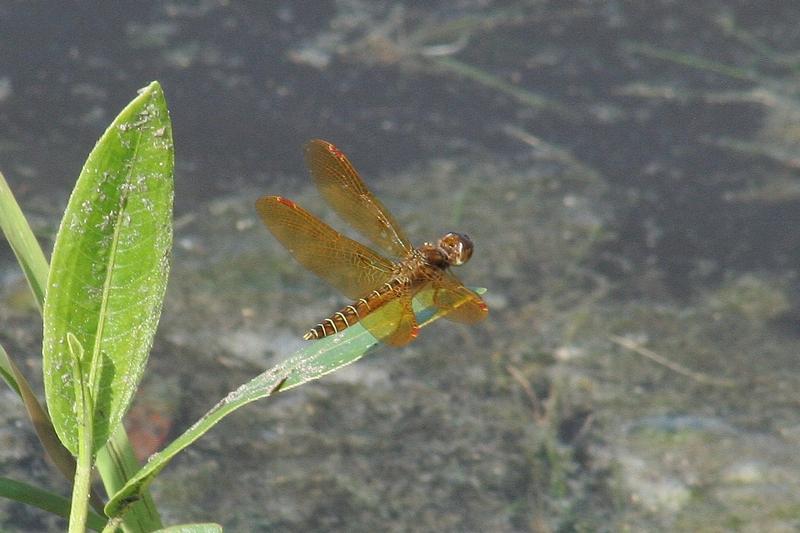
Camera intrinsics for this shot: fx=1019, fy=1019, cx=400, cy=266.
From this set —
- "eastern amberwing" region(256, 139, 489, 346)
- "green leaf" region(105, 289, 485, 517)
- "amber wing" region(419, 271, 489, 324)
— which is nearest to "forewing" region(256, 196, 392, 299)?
"eastern amberwing" region(256, 139, 489, 346)

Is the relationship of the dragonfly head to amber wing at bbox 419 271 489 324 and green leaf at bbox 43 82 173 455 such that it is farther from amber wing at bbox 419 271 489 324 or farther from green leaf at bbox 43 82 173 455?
green leaf at bbox 43 82 173 455

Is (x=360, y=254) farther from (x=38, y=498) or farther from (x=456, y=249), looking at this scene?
(x=38, y=498)

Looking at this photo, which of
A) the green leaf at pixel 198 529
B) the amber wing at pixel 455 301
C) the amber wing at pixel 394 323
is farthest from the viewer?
the amber wing at pixel 455 301

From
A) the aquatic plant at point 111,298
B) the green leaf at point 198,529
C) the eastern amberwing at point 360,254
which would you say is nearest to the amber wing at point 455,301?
the eastern amberwing at point 360,254

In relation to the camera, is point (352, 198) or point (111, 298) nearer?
point (111, 298)

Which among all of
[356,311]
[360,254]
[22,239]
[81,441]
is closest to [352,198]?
[360,254]

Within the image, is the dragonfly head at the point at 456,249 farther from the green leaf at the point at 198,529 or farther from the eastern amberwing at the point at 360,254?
the green leaf at the point at 198,529
